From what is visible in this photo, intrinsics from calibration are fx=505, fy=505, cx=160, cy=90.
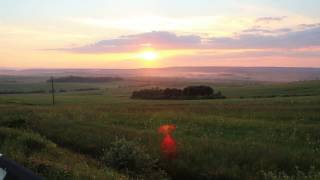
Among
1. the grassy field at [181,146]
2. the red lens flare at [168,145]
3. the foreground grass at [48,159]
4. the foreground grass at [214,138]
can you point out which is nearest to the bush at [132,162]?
the grassy field at [181,146]

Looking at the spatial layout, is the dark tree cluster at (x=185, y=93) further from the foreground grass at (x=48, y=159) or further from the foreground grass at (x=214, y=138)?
the foreground grass at (x=48, y=159)

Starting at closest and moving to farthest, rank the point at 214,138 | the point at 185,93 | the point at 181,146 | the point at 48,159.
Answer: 1. the point at 48,159
2. the point at 181,146
3. the point at 214,138
4. the point at 185,93

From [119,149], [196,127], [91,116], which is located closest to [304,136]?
[196,127]

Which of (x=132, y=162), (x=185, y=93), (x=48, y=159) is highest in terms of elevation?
(x=48, y=159)

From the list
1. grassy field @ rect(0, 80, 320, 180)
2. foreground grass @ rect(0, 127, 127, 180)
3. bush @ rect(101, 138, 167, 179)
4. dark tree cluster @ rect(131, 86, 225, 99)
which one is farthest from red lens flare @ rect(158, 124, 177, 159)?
dark tree cluster @ rect(131, 86, 225, 99)

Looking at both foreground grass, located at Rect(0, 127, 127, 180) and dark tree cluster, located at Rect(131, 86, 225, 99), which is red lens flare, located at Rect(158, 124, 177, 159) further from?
dark tree cluster, located at Rect(131, 86, 225, 99)

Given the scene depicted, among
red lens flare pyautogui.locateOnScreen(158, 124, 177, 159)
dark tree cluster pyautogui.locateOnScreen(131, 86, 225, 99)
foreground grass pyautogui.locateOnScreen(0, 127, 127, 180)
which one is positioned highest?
foreground grass pyautogui.locateOnScreen(0, 127, 127, 180)

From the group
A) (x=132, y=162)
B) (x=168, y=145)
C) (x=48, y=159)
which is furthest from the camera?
(x=168, y=145)

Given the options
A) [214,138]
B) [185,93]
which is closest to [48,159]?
[214,138]

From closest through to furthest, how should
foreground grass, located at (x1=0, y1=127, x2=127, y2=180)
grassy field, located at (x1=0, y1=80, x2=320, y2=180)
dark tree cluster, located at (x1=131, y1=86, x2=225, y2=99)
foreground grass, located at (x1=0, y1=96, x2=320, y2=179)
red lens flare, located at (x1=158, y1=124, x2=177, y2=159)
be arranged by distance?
foreground grass, located at (x1=0, y1=127, x2=127, y2=180) → grassy field, located at (x1=0, y1=80, x2=320, y2=180) → foreground grass, located at (x1=0, y1=96, x2=320, y2=179) → red lens flare, located at (x1=158, y1=124, x2=177, y2=159) → dark tree cluster, located at (x1=131, y1=86, x2=225, y2=99)

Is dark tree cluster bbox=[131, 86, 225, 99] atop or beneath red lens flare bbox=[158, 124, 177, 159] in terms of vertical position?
beneath

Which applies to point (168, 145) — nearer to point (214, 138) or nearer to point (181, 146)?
point (181, 146)

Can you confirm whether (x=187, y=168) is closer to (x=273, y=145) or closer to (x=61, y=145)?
(x=273, y=145)

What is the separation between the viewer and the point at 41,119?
94.4 feet
